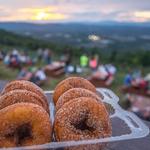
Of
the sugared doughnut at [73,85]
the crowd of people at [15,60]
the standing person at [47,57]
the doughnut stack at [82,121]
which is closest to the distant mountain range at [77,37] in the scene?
the standing person at [47,57]

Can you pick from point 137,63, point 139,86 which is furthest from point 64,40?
point 139,86

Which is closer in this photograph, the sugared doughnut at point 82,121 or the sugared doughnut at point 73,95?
the sugared doughnut at point 82,121

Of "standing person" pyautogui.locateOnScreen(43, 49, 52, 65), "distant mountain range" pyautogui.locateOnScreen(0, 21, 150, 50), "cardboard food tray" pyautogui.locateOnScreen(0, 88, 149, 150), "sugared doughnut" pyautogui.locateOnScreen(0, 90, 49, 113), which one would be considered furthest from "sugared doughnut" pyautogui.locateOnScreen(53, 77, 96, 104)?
"distant mountain range" pyautogui.locateOnScreen(0, 21, 150, 50)

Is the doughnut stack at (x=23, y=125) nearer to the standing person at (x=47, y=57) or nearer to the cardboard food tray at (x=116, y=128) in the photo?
the cardboard food tray at (x=116, y=128)

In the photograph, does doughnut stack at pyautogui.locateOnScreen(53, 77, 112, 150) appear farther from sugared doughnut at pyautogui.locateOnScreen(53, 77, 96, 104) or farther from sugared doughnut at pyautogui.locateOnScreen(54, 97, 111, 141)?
sugared doughnut at pyautogui.locateOnScreen(53, 77, 96, 104)

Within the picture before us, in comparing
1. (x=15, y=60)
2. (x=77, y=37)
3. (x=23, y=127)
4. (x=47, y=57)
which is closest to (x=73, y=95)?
(x=23, y=127)

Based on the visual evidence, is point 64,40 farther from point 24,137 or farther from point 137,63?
point 24,137
